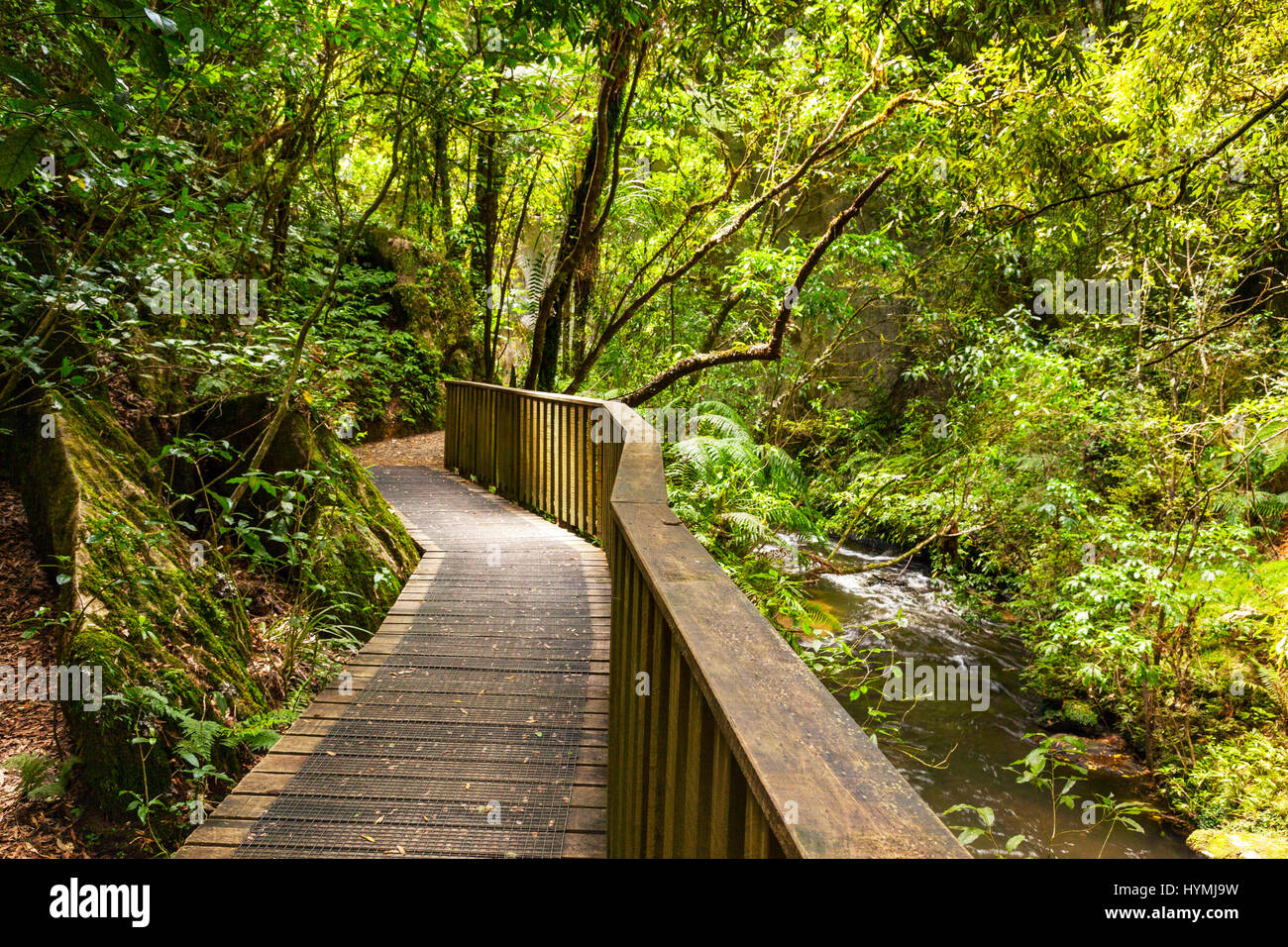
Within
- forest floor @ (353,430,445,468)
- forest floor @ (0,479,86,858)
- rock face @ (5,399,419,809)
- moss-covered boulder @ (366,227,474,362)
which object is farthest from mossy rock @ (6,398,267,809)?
moss-covered boulder @ (366,227,474,362)

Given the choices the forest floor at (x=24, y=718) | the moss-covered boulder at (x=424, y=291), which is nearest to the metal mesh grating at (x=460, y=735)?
the forest floor at (x=24, y=718)

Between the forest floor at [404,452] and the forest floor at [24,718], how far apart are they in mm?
6635

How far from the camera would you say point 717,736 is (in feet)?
3.78

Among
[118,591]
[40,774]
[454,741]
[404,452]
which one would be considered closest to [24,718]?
[40,774]

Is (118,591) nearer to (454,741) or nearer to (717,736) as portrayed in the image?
(454,741)

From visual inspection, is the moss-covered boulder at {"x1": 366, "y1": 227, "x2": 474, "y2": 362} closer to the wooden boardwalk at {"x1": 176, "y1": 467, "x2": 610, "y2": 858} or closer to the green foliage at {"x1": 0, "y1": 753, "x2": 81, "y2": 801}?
the wooden boardwalk at {"x1": 176, "y1": 467, "x2": 610, "y2": 858}

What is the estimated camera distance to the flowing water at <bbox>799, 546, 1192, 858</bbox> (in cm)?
584

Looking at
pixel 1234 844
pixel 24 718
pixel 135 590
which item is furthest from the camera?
pixel 1234 844

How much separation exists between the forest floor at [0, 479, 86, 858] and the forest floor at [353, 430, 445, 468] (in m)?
6.63

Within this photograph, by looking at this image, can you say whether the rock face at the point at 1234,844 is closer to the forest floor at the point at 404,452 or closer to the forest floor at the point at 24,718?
the forest floor at the point at 24,718

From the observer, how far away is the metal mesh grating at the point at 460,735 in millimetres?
2738

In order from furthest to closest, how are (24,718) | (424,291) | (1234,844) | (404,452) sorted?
Result: (424,291) < (404,452) < (1234,844) < (24,718)

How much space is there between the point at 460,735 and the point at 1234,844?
5.90m
